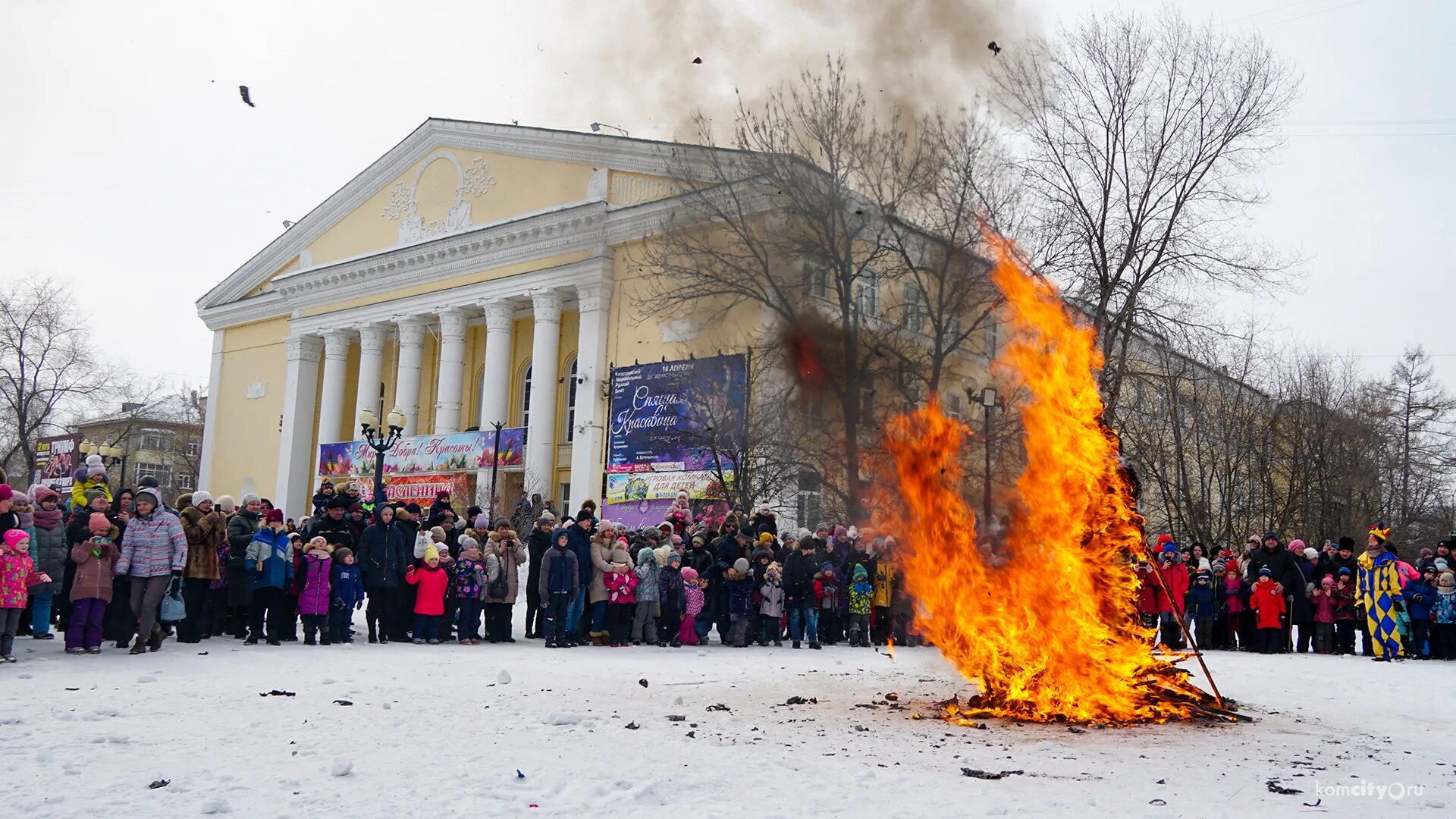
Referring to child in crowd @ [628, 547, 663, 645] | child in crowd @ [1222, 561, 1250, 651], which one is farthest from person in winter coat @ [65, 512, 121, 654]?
child in crowd @ [1222, 561, 1250, 651]

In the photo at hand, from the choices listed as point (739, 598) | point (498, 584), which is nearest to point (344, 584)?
point (498, 584)

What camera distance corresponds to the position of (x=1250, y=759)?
6.62 m

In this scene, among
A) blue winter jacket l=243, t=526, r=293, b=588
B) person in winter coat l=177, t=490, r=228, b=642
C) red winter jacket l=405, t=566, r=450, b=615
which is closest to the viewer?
person in winter coat l=177, t=490, r=228, b=642

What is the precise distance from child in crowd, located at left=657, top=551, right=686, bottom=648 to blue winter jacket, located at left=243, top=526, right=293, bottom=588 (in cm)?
469

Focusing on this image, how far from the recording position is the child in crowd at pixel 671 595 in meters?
14.6

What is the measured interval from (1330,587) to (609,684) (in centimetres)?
1194

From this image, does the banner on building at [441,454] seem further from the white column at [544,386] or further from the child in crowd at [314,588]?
the child in crowd at [314,588]

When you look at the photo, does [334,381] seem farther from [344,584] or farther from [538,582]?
[344,584]

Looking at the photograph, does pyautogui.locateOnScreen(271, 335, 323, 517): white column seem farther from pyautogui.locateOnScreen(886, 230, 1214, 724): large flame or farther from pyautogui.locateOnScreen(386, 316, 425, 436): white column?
pyautogui.locateOnScreen(886, 230, 1214, 724): large flame

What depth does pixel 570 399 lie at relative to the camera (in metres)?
38.0

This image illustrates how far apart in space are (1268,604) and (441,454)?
2715 centimetres

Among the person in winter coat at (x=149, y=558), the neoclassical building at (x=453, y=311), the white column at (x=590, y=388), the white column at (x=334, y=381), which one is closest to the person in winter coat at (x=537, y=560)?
the person in winter coat at (x=149, y=558)

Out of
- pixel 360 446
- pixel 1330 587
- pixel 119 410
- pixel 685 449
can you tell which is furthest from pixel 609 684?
pixel 119 410

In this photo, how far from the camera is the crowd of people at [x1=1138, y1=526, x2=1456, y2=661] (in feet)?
48.3
